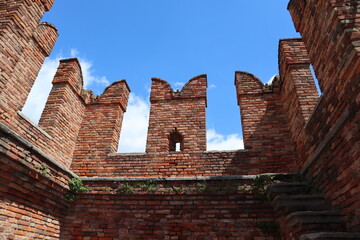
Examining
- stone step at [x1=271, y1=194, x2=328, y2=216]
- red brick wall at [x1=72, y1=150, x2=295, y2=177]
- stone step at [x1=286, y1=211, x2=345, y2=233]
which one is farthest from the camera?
red brick wall at [x1=72, y1=150, x2=295, y2=177]

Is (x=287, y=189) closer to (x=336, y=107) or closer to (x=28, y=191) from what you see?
(x=336, y=107)

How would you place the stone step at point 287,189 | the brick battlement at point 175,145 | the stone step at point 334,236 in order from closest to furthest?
the stone step at point 334,236 → the brick battlement at point 175,145 → the stone step at point 287,189

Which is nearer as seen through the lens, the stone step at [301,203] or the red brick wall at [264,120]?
the stone step at [301,203]

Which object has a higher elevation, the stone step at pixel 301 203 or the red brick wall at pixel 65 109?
the red brick wall at pixel 65 109

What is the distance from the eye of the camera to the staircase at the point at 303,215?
2.95 m

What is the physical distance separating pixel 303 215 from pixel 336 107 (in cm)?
157

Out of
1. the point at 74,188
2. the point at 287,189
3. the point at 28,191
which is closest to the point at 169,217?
the point at 74,188

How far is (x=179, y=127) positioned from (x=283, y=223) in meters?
2.97

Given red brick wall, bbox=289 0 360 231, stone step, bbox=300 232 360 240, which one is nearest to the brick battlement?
red brick wall, bbox=289 0 360 231

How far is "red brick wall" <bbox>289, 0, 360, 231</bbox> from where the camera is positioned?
2.98 meters

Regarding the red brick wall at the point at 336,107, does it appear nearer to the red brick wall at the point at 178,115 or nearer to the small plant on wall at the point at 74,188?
the red brick wall at the point at 178,115

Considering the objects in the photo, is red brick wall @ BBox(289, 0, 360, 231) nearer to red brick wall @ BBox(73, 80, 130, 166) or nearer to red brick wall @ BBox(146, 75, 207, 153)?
red brick wall @ BBox(146, 75, 207, 153)

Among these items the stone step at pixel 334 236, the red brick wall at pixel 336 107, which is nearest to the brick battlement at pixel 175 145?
the red brick wall at pixel 336 107

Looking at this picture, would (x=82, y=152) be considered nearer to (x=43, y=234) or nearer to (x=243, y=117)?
(x=43, y=234)
